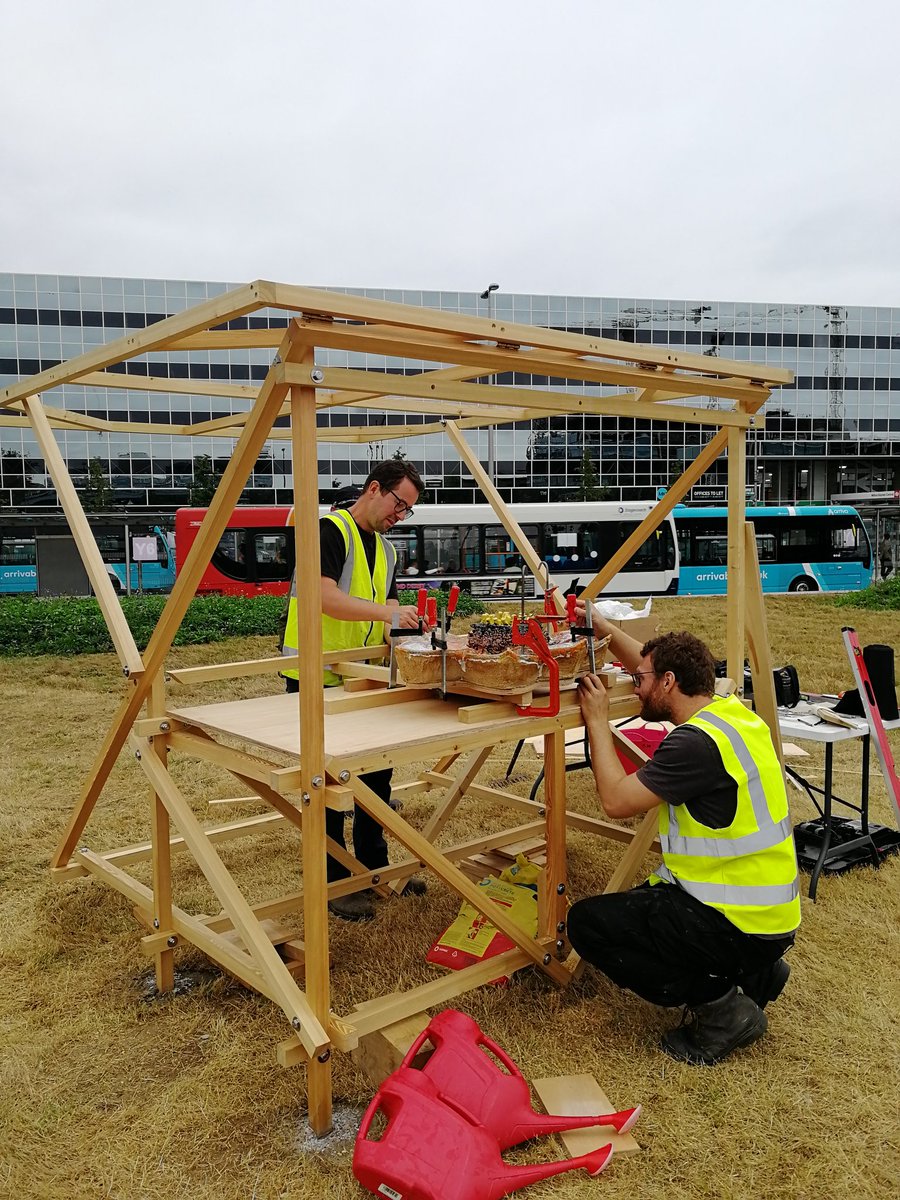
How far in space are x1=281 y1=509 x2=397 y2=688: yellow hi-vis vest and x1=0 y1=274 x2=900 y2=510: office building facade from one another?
124 feet

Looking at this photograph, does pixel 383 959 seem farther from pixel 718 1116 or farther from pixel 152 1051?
pixel 718 1116

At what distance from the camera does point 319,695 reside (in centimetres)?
264

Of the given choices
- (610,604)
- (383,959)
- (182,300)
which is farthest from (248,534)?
(182,300)

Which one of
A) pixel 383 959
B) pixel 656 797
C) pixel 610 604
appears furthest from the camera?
pixel 610 604

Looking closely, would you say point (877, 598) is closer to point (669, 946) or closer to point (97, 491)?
point (669, 946)

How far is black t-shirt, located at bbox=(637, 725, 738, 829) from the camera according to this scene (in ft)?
9.90

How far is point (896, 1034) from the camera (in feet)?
10.7

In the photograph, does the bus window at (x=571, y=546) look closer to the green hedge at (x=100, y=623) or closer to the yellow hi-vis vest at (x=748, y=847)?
the green hedge at (x=100, y=623)

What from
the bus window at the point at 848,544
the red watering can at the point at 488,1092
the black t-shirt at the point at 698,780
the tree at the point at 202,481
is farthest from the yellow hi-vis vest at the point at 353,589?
the tree at the point at 202,481

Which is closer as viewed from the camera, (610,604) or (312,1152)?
(312,1152)

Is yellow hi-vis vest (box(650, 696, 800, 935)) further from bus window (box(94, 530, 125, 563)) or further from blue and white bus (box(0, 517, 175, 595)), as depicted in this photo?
bus window (box(94, 530, 125, 563))

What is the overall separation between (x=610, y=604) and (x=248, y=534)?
16031mm

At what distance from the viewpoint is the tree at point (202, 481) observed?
41125 mm

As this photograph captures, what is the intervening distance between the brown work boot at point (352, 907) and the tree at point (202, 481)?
3808 centimetres
